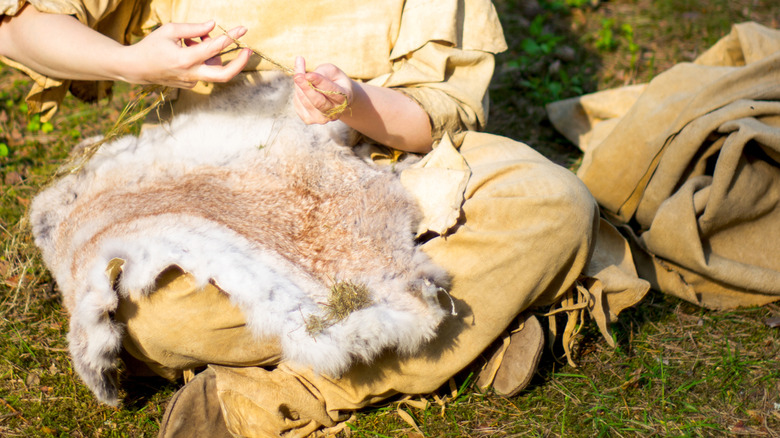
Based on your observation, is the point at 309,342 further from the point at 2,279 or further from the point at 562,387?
the point at 2,279

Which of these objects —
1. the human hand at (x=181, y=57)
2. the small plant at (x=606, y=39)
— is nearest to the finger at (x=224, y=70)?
the human hand at (x=181, y=57)

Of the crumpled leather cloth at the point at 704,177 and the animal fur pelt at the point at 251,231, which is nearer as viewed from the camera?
the animal fur pelt at the point at 251,231

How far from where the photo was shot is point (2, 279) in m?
2.24

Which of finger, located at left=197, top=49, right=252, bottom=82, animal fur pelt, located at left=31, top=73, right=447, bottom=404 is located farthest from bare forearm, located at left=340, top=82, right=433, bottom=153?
finger, located at left=197, top=49, right=252, bottom=82

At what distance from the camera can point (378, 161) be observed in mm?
1997

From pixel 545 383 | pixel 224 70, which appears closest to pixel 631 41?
pixel 545 383

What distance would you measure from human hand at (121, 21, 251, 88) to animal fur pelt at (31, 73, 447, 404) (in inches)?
10.5

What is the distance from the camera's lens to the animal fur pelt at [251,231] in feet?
5.03

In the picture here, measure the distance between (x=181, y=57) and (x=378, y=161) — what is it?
66 cm

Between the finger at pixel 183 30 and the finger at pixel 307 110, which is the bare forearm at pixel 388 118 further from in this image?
the finger at pixel 183 30

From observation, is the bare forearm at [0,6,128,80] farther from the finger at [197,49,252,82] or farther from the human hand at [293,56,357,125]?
the human hand at [293,56,357,125]

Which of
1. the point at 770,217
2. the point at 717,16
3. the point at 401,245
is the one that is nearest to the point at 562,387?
the point at 401,245

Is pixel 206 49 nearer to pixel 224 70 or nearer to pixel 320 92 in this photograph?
pixel 224 70

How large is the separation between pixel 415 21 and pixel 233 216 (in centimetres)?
81
